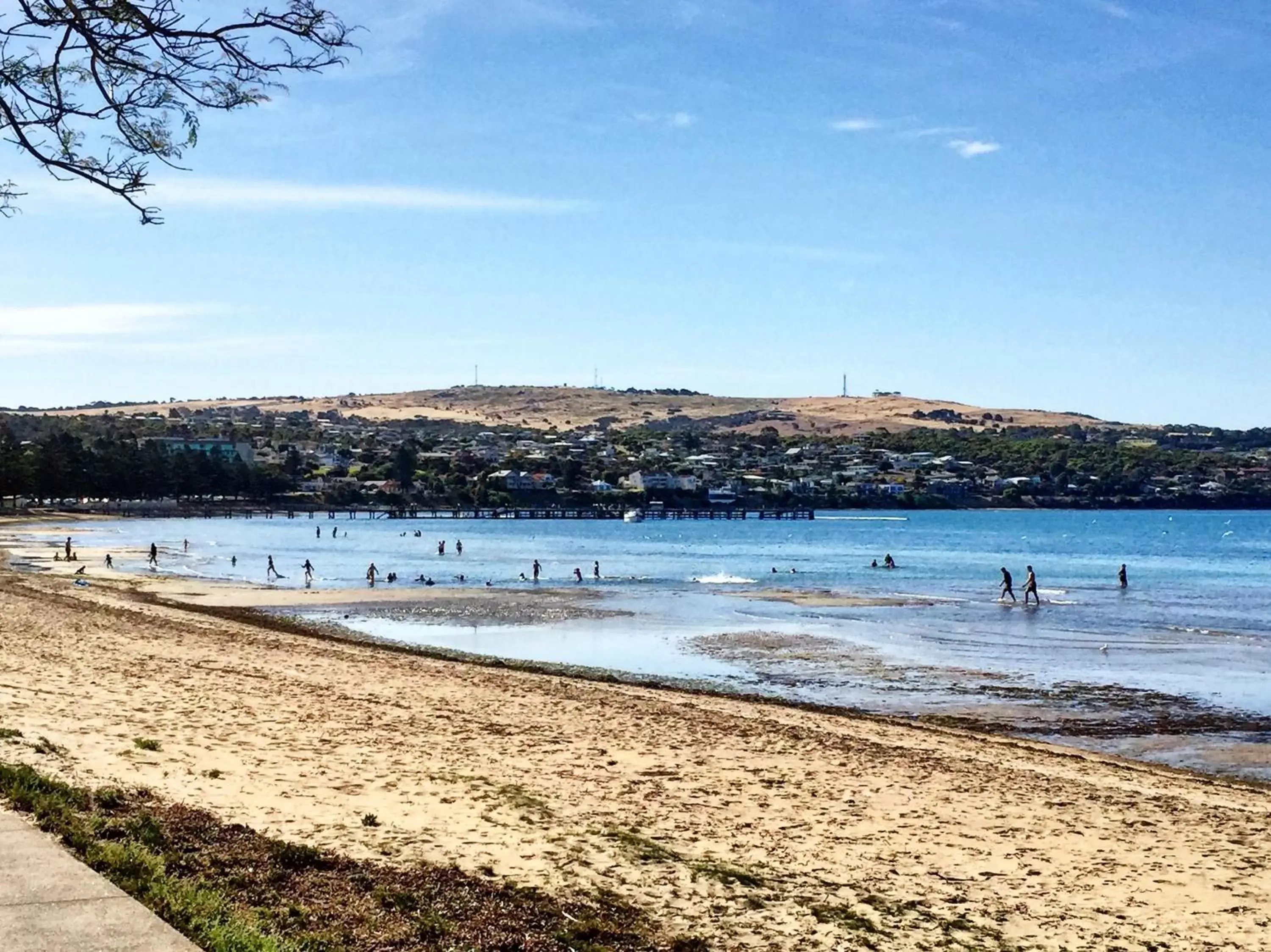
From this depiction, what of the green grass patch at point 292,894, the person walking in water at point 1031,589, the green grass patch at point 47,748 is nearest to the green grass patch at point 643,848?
the green grass patch at point 292,894

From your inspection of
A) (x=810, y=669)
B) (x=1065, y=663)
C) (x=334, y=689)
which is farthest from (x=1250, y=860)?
(x=1065, y=663)

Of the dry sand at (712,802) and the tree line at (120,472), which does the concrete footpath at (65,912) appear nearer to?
the dry sand at (712,802)

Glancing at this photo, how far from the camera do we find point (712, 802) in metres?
11.7

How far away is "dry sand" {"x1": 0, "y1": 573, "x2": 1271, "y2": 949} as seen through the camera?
8.56m

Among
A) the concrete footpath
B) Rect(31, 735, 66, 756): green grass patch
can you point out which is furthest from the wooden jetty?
the concrete footpath

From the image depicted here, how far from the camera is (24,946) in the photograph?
4.91 m

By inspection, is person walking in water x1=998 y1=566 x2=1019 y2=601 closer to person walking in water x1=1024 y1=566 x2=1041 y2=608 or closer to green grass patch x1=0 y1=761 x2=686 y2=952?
person walking in water x1=1024 y1=566 x2=1041 y2=608

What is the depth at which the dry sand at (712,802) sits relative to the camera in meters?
8.56

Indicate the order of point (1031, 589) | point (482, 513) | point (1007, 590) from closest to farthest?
point (1031, 589) < point (1007, 590) < point (482, 513)

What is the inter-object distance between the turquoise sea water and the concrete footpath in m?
16.2

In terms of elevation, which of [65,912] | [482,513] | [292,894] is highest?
[65,912]

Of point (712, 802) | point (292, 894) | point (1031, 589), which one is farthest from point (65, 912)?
point (1031, 589)

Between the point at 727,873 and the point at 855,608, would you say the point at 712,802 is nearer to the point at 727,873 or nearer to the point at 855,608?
the point at 727,873

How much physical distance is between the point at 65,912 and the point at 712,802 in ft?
23.4
